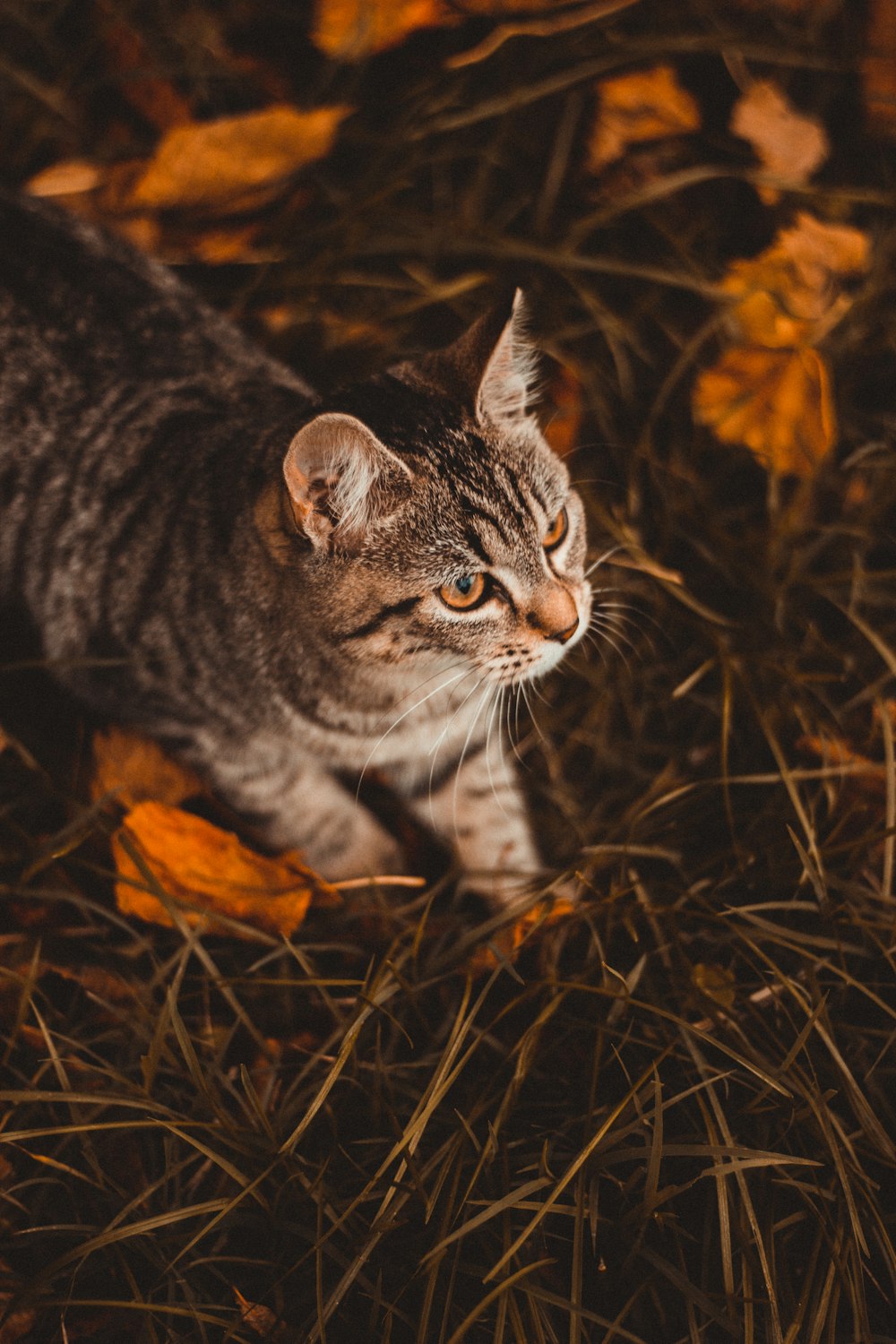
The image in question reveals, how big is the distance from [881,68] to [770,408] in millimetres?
761

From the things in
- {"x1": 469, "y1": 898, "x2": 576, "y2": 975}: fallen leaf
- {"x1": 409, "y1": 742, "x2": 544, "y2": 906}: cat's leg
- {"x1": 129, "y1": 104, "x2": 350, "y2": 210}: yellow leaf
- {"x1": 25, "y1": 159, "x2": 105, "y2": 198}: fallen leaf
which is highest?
{"x1": 25, "y1": 159, "x2": 105, "y2": 198}: fallen leaf

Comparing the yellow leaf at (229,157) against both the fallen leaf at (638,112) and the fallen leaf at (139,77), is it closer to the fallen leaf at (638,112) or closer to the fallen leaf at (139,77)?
the fallen leaf at (139,77)

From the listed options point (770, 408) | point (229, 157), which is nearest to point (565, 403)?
point (770, 408)

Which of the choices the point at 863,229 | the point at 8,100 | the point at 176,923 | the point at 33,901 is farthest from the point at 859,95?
the point at 33,901

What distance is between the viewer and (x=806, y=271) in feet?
4.93

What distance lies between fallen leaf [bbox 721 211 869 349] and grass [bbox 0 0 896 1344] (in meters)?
0.07

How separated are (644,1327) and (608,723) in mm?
784

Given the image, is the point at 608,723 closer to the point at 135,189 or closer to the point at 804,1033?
the point at 804,1033

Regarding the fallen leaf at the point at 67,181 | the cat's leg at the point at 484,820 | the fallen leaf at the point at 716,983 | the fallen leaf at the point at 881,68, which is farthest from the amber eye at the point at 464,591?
the fallen leaf at the point at 881,68

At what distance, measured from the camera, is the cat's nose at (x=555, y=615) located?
106 cm

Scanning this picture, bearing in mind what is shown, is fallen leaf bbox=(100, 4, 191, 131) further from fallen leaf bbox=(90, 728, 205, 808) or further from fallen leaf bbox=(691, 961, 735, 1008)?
fallen leaf bbox=(691, 961, 735, 1008)

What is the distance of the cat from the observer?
103 centimetres

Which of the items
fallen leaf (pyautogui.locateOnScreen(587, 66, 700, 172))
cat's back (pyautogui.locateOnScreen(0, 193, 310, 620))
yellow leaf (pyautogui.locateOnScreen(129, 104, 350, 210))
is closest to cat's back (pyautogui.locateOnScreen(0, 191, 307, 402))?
cat's back (pyautogui.locateOnScreen(0, 193, 310, 620))

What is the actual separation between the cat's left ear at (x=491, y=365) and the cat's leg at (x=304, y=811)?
→ 547 millimetres
